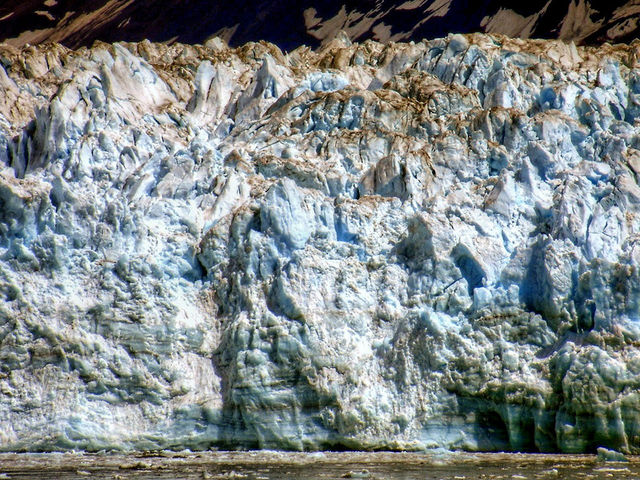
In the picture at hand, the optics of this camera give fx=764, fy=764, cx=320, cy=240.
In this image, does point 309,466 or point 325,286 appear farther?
point 325,286

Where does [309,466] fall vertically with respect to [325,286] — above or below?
below

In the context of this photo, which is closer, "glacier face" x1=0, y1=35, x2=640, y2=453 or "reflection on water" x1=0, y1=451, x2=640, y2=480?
"reflection on water" x1=0, y1=451, x2=640, y2=480

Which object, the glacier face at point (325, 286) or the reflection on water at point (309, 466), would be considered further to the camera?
the glacier face at point (325, 286)

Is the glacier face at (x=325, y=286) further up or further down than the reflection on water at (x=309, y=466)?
further up

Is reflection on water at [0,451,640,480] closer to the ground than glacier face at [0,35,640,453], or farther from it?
closer to the ground

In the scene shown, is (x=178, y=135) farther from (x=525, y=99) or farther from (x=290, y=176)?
(x=525, y=99)
